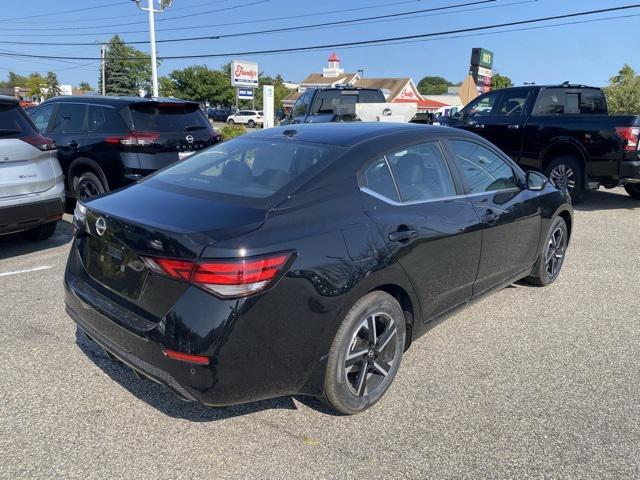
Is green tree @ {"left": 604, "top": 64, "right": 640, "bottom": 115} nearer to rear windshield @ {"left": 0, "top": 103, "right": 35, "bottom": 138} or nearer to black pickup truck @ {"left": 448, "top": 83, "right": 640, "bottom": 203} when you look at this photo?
black pickup truck @ {"left": 448, "top": 83, "right": 640, "bottom": 203}

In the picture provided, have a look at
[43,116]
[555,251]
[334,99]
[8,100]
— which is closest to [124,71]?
[334,99]

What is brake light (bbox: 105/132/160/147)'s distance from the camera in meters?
6.77

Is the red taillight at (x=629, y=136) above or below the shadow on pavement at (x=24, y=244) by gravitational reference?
above

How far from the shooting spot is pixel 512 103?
1004cm

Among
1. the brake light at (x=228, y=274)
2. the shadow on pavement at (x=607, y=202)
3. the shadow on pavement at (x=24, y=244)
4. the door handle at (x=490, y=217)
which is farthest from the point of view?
the shadow on pavement at (x=607, y=202)

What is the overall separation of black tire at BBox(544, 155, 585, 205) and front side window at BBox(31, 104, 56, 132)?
8.15m

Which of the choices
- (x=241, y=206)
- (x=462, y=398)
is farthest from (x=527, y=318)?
(x=241, y=206)

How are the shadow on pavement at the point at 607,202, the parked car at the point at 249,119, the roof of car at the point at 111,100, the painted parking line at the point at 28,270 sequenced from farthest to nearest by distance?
the parked car at the point at 249,119, the shadow on pavement at the point at 607,202, the roof of car at the point at 111,100, the painted parking line at the point at 28,270

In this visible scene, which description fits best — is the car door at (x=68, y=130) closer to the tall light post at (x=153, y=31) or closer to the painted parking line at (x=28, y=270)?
the painted parking line at (x=28, y=270)

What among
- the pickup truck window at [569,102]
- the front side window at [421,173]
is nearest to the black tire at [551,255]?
the front side window at [421,173]

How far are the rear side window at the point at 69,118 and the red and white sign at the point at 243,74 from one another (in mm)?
22885

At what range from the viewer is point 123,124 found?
6895 millimetres

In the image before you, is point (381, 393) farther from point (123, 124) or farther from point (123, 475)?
point (123, 124)

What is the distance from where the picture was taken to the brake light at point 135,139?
677cm
